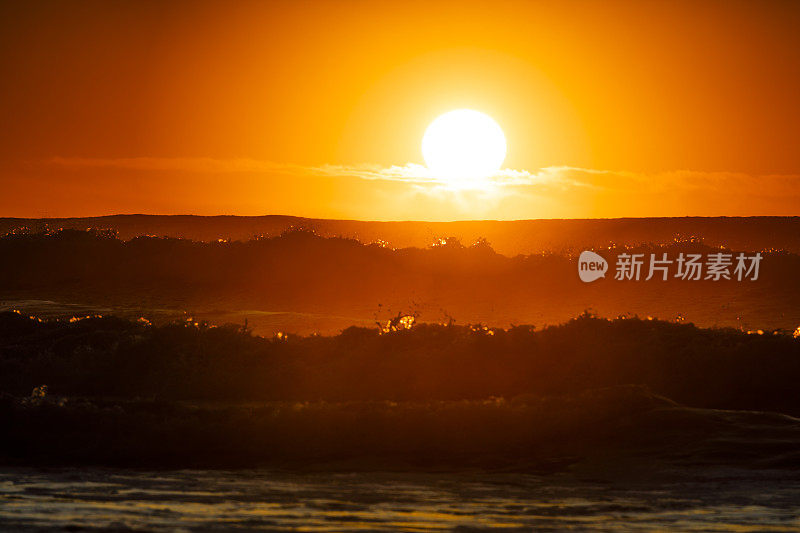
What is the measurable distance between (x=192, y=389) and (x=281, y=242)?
21959mm

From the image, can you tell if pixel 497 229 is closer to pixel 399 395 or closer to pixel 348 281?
pixel 348 281

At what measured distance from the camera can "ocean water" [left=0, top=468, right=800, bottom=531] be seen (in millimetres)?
8047

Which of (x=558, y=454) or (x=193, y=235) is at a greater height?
(x=193, y=235)

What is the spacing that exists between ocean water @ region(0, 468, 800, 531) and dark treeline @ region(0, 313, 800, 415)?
5163 millimetres

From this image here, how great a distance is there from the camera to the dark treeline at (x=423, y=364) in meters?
16.1

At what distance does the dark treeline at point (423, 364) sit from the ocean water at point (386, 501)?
5163 mm

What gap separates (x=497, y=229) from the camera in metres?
→ 67.1

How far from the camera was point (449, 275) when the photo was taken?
119ft

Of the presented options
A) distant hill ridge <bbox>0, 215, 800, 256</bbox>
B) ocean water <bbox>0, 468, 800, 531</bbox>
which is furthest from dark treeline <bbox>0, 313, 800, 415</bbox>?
distant hill ridge <bbox>0, 215, 800, 256</bbox>

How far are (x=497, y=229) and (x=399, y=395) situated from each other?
51.8 metres

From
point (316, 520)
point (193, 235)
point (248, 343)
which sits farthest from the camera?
point (193, 235)

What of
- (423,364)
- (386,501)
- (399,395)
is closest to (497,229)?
(423,364)

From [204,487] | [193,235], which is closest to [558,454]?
[204,487]

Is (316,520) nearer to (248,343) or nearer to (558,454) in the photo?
(558,454)
